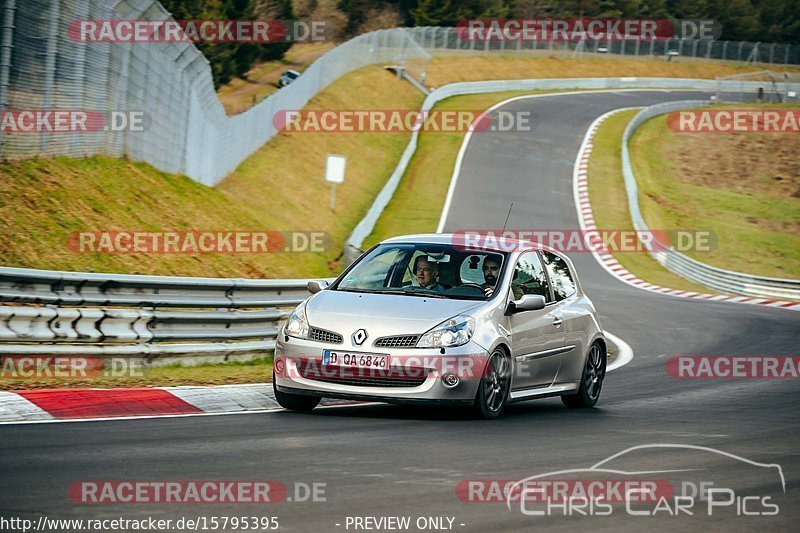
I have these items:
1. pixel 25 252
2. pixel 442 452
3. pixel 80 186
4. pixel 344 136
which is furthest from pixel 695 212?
pixel 442 452

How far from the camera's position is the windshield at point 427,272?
10570 millimetres

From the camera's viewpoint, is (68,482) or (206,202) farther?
(206,202)

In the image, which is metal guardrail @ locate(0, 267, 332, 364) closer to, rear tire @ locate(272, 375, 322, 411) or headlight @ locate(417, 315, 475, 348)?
rear tire @ locate(272, 375, 322, 411)

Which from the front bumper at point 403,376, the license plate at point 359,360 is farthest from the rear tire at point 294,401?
the license plate at point 359,360

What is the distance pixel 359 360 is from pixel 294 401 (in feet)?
3.03

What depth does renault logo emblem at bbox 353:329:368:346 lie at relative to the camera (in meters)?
9.59

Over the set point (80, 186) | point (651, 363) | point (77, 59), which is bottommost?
point (651, 363)

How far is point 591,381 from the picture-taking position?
476 inches

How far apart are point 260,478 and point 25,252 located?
939 cm

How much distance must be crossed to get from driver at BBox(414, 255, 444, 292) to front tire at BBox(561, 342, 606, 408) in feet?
6.85

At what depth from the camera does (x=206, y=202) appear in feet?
78.6

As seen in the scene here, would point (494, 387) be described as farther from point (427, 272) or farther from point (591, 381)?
point (591, 381)

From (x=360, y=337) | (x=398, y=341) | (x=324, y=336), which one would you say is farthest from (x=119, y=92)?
(x=398, y=341)

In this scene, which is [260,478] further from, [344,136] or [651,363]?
[344,136]
